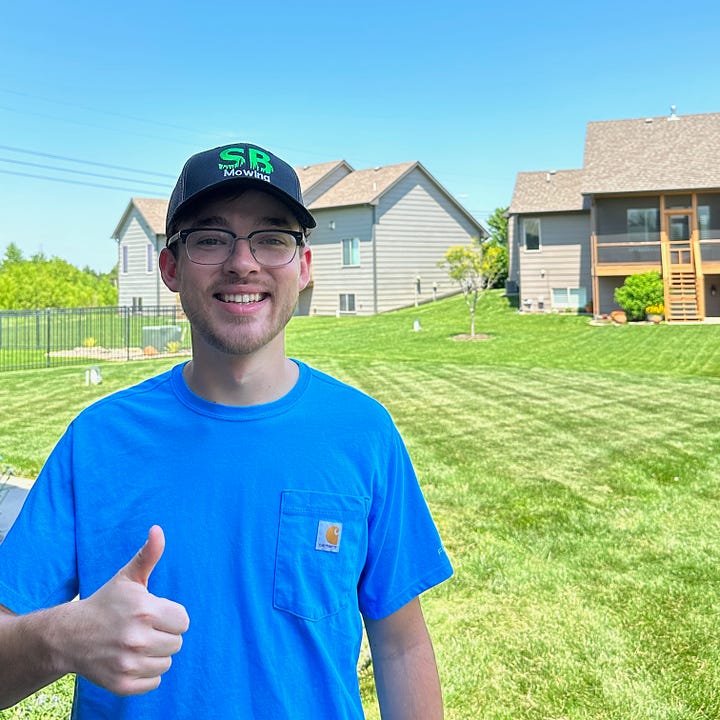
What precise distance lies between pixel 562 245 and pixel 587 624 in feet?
105

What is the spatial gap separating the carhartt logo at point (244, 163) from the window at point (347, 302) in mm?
36082

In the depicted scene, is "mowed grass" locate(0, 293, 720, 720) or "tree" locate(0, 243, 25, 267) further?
"tree" locate(0, 243, 25, 267)

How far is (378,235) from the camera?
37375mm

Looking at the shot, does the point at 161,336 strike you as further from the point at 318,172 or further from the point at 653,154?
the point at 653,154

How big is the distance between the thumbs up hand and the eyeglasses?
0.81m

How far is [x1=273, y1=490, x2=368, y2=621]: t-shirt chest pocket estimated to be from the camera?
1.77m

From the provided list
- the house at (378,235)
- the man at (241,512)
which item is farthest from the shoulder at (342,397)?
the house at (378,235)

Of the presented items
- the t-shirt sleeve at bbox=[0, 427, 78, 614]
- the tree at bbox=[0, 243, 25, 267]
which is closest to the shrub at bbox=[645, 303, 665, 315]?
the t-shirt sleeve at bbox=[0, 427, 78, 614]

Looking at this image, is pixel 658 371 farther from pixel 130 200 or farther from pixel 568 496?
pixel 130 200

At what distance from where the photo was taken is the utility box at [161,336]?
25.7 meters

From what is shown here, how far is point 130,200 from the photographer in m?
45.6

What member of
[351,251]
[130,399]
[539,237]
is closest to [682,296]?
[539,237]

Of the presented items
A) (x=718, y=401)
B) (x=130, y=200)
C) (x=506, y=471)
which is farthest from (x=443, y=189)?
(x=506, y=471)

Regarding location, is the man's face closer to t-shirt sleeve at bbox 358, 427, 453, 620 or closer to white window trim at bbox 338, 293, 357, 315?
t-shirt sleeve at bbox 358, 427, 453, 620
